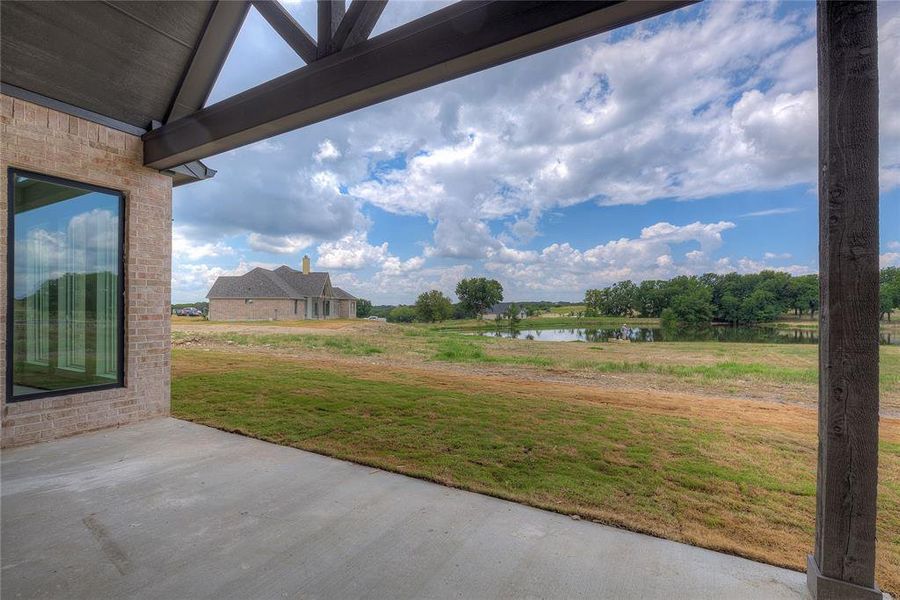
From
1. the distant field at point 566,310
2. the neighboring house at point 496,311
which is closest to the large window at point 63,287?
the distant field at point 566,310

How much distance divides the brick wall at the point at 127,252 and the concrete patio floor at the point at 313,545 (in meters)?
0.81

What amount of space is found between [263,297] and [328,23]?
27746 mm

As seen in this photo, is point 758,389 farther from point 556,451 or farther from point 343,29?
point 343,29

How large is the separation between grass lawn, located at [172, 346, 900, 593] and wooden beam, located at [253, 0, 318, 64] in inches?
116

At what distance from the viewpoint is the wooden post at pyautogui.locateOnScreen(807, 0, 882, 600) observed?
1.44 metres

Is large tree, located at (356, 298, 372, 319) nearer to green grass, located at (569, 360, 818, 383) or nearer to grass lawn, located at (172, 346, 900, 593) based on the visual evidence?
green grass, located at (569, 360, 818, 383)

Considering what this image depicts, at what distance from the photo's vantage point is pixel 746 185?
19141 mm

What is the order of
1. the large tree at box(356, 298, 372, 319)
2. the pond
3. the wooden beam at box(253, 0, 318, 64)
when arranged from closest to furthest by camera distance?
the wooden beam at box(253, 0, 318, 64), the pond, the large tree at box(356, 298, 372, 319)

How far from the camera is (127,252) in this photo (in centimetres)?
392

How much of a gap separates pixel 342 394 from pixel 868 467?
4.93 m

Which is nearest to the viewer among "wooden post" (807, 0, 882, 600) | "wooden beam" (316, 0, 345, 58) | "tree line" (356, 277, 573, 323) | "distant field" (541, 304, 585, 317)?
"wooden post" (807, 0, 882, 600)

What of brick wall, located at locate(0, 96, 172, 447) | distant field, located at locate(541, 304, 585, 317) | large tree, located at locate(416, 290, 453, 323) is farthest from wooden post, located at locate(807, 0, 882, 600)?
distant field, located at locate(541, 304, 585, 317)

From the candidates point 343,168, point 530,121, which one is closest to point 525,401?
point 530,121

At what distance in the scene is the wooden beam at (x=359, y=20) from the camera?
2.47 meters
